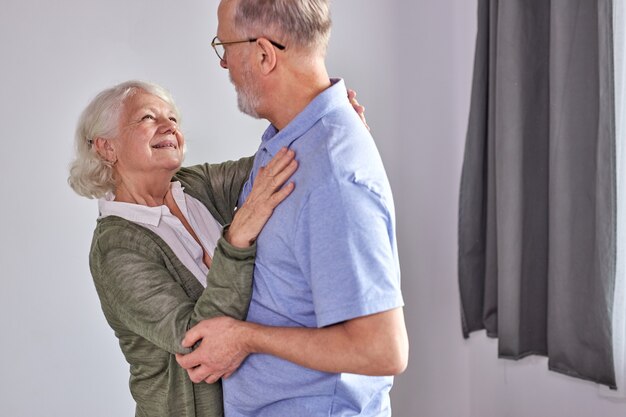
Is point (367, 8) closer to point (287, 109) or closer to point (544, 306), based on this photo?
point (544, 306)

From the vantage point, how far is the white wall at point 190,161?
229 centimetres

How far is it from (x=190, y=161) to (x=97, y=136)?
70 cm

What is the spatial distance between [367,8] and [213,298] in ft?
5.72

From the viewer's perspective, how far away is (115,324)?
5.93ft

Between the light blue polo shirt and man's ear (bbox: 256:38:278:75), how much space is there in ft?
0.34

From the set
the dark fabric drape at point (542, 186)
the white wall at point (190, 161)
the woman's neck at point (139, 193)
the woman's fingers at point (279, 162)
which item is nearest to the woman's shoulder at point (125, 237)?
the woman's neck at point (139, 193)

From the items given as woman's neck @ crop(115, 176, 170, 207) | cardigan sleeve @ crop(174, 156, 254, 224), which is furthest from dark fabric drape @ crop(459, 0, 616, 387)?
woman's neck @ crop(115, 176, 170, 207)

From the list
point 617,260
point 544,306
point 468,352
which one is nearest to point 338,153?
point 617,260

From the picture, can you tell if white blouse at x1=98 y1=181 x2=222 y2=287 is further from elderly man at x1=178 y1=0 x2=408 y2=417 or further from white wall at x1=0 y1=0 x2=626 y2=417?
white wall at x1=0 y1=0 x2=626 y2=417

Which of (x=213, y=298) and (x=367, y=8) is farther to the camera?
(x=367, y=8)

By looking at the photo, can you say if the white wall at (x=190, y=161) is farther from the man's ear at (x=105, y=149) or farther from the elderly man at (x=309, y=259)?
the elderly man at (x=309, y=259)

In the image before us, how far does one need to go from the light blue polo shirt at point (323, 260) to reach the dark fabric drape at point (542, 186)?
4.05 ft

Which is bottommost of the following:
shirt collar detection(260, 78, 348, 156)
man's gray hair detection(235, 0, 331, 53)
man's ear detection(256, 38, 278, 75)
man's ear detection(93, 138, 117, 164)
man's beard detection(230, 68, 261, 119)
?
man's ear detection(93, 138, 117, 164)

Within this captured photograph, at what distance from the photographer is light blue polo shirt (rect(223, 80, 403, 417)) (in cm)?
133
